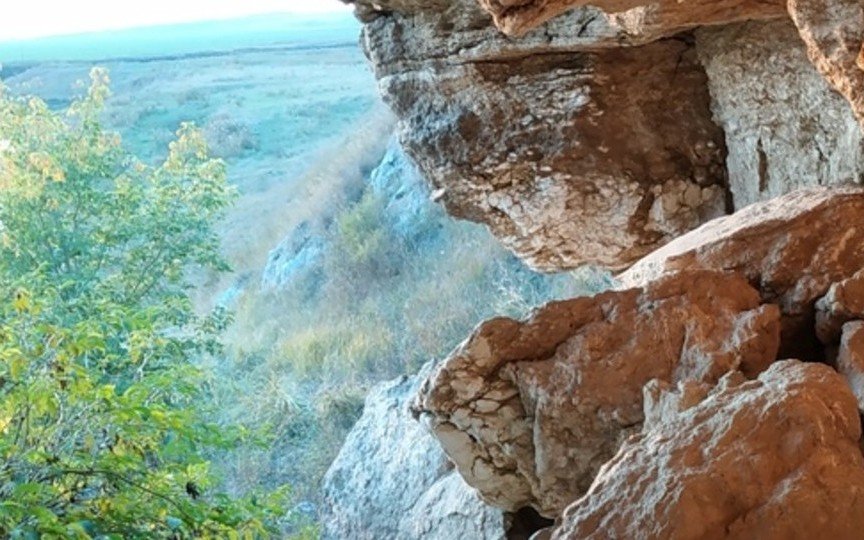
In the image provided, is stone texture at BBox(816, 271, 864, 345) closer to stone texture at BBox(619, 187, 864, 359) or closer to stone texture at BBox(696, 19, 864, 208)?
stone texture at BBox(619, 187, 864, 359)

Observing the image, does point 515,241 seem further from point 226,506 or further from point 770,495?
point 770,495

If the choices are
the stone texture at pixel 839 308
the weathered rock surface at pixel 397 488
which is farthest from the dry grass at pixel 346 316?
the stone texture at pixel 839 308

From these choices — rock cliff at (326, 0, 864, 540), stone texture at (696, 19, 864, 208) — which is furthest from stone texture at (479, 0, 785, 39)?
stone texture at (696, 19, 864, 208)

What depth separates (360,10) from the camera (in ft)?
15.4

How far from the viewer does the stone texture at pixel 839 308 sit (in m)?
2.59

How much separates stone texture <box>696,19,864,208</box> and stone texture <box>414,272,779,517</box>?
1.03 metres

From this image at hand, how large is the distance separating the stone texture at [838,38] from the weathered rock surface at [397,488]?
6.27 feet

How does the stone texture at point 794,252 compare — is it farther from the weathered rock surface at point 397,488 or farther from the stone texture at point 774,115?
the weathered rock surface at point 397,488

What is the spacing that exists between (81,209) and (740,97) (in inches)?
213

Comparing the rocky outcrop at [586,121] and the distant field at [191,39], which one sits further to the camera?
the distant field at [191,39]

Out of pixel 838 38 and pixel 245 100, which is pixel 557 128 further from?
pixel 245 100

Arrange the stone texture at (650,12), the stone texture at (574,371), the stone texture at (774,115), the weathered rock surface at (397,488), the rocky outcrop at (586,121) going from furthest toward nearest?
1. the rocky outcrop at (586,121)
2. the weathered rock surface at (397,488)
3. the stone texture at (774,115)
4. the stone texture at (574,371)
5. the stone texture at (650,12)

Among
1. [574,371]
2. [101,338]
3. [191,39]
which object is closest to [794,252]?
[574,371]

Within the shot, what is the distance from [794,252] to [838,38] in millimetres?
716
